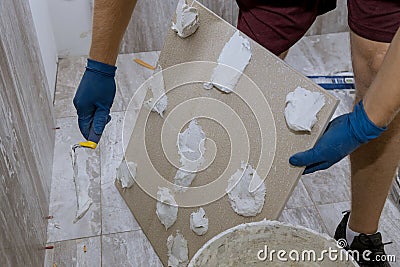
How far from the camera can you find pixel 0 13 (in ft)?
3.72

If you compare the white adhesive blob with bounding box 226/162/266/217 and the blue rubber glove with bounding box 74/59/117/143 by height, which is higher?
the blue rubber glove with bounding box 74/59/117/143

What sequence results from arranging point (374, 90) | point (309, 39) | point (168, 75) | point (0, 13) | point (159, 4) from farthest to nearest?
1. point (309, 39)
2. point (159, 4)
3. point (168, 75)
4. point (0, 13)
5. point (374, 90)

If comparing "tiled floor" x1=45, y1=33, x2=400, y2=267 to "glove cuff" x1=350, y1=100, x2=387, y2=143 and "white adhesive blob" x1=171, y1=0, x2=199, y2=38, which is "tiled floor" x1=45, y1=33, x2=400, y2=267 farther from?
"glove cuff" x1=350, y1=100, x2=387, y2=143

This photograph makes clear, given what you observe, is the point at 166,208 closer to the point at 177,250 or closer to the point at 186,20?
the point at 177,250

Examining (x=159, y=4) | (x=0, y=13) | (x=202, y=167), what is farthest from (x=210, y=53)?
(x=159, y=4)

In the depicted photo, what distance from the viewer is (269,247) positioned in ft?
3.10

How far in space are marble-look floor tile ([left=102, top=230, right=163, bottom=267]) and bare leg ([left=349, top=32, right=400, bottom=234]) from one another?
19.6 inches

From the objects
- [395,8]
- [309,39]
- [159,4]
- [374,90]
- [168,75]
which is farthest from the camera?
[309,39]

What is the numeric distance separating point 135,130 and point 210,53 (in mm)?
323

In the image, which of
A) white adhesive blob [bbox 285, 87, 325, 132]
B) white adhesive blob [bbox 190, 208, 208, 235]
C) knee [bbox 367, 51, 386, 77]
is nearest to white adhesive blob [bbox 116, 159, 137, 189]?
white adhesive blob [bbox 190, 208, 208, 235]

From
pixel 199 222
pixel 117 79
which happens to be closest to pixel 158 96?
pixel 199 222

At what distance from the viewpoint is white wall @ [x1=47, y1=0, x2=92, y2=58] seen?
6.24 ft

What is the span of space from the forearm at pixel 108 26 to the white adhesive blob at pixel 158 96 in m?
0.17

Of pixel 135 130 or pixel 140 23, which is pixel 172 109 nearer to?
pixel 135 130
